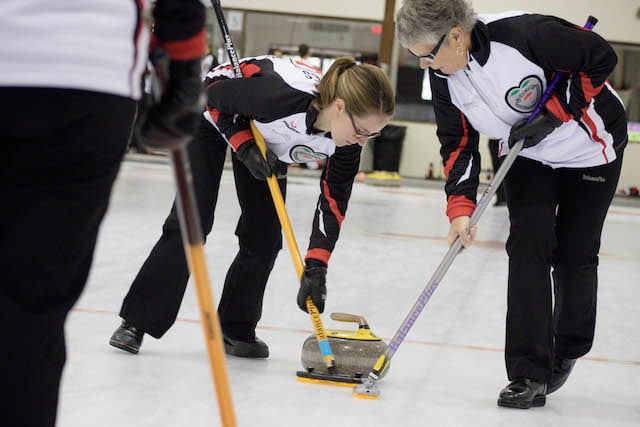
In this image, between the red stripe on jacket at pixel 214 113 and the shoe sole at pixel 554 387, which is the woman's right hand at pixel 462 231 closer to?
the shoe sole at pixel 554 387

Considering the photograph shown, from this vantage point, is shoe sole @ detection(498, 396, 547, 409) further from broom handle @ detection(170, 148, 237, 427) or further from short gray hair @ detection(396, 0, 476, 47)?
broom handle @ detection(170, 148, 237, 427)

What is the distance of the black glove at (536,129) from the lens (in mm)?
2078

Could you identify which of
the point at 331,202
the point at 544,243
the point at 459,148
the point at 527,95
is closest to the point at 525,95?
the point at 527,95

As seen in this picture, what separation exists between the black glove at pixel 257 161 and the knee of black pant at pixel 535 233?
2.17 ft

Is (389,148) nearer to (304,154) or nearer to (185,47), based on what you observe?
(304,154)

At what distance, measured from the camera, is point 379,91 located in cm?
208

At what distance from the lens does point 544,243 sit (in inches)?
85.9

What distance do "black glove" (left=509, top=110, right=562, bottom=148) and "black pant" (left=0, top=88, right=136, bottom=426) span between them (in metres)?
1.36

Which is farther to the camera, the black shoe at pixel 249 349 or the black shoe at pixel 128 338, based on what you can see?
the black shoe at pixel 249 349

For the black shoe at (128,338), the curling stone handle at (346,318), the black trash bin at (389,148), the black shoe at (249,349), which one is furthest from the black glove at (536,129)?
the black trash bin at (389,148)

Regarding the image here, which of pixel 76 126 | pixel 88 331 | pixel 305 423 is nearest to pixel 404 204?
pixel 88 331

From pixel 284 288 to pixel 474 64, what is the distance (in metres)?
1.64

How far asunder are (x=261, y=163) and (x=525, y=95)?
0.71 m

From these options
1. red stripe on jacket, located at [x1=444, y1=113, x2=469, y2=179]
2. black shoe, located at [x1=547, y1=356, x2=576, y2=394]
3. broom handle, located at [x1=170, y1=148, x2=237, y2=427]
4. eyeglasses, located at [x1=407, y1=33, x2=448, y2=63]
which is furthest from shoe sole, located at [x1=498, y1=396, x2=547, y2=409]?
broom handle, located at [x1=170, y1=148, x2=237, y2=427]
